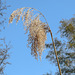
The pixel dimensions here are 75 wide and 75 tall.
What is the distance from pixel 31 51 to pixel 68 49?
1190cm

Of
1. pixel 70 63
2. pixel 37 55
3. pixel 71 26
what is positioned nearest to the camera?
pixel 37 55

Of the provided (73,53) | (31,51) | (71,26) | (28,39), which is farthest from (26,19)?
(73,53)

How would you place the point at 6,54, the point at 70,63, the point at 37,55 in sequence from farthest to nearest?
the point at 70,63 → the point at 6,54 → the point at 37,55

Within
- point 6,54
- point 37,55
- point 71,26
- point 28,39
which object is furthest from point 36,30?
point 71,26

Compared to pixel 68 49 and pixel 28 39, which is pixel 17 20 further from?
pixel 68 49

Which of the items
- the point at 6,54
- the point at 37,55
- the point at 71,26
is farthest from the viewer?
the point at 71,26

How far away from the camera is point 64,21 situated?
13773 mm

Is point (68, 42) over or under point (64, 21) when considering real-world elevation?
under

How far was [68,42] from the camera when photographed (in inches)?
561

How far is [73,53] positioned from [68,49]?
0.59 m

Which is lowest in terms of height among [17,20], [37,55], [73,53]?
[37,55]

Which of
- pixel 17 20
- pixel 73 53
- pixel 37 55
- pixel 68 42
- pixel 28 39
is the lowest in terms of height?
pixel 37 55

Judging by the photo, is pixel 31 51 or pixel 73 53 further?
pixel 73 53

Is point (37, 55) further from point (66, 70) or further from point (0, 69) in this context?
point (66, 70)
